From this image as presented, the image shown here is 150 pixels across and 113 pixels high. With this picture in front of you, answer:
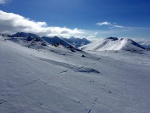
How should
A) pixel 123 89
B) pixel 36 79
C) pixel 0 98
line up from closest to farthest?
pixel 0 98 → pixel 36 79 → pixel 123 89

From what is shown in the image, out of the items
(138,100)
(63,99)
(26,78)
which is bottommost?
(138,100)

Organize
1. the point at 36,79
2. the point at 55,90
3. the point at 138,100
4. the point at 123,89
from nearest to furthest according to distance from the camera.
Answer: the point at 55,90
the point at 36,79
the point at 138,100
the point at 123,89

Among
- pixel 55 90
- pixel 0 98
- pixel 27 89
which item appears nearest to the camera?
pixel 0 98

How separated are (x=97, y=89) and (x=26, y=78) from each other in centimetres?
660

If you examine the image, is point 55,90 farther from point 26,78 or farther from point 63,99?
point 26,78

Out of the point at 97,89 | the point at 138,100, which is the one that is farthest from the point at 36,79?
the point at 138,100

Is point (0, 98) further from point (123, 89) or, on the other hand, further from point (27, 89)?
point (123, 89)

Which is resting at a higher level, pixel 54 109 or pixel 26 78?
pixel 26 78

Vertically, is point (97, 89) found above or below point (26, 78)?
below

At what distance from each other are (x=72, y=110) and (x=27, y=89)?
3373 millimetres

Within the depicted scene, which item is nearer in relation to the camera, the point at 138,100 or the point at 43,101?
the point at 43,101

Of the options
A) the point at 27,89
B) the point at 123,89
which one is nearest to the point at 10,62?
the point at 27,89

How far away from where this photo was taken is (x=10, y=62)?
1656cm

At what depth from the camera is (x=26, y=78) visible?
14.2m
